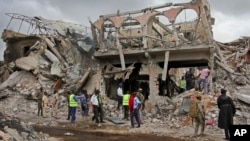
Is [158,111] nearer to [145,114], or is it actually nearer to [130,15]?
[145,114]

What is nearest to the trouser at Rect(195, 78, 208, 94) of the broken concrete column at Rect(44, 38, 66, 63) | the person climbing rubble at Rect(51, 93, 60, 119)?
the person climbing rubble at Rect(51, 93, 60, 119)

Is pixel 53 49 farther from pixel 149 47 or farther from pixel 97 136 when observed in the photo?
pixel 97 136

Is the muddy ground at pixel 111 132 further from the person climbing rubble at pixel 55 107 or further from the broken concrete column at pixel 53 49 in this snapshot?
the broken concrete column at pixel 53 49

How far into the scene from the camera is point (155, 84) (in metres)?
20.3

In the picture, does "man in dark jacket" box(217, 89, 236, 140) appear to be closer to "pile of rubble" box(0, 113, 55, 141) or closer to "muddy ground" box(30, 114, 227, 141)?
"muddy ground" box(30, 114, 227, 141)

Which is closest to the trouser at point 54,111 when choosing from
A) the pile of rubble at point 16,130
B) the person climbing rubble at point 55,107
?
the person climbing rubble at point 55,107

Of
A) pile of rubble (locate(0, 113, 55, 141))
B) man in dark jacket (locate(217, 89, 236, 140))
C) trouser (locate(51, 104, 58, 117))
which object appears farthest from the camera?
trouser (locate(51, 104, 58, 117))

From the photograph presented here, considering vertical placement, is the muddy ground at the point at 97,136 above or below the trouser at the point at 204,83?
below

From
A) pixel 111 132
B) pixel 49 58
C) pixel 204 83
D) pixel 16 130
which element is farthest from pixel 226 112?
pixel 49 58

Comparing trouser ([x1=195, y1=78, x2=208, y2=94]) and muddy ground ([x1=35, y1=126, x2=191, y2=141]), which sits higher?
trouser ([x1=195, y1=78, x2=208, y2=94])

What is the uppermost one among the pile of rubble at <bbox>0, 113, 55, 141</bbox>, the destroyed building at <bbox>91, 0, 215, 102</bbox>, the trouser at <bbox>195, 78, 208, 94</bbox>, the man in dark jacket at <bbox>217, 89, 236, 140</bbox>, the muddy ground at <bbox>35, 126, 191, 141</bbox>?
the destroyed building at <bbox>91, 0, 215, 102</bbox>

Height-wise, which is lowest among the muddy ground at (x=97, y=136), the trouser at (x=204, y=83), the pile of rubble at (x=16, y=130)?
the muddy ground at (x=97, y=136)

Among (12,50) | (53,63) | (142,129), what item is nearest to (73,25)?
(12,50)

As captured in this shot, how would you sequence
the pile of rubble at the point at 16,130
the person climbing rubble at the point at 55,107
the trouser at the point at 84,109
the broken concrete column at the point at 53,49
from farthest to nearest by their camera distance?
the broken concrete column at the point at 53,49
the person climbing rubble at the point at 55,107
the trouser at the point at 84,109
the pile of rubble at the point at 16,130
